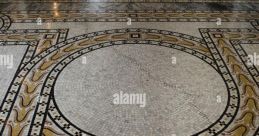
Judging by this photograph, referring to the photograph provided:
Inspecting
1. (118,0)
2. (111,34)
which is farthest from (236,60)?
(118,0)

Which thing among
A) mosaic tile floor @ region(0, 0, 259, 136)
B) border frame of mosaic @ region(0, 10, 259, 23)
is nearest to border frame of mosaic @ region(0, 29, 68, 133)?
mosaic tile floor @ region(0, 0, 259, 136)

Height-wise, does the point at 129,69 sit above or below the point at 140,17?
below

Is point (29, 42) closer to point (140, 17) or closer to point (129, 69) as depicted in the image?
point (129, 69)

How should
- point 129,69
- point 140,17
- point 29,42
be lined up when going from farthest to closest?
point 140,17, point 29,42, point 129,69

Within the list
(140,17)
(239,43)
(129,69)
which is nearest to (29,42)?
(129,69)

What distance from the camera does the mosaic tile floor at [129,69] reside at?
2.16m

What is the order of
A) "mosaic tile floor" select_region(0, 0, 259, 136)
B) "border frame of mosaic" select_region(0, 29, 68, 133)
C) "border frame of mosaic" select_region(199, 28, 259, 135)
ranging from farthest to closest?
"border frame of mosaic" select_region(0, 29, 68, 133) → "border frame of mosaic" select_region(199, 28, 259, 135) → "mosaic tile floor" select_region(0, 0, 259, 136)

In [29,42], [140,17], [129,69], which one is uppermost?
[140,17]

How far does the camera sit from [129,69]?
276 centimetres

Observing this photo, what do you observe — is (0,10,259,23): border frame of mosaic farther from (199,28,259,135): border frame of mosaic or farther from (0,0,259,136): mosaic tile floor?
(199,28,259,135): border frame of mosaic

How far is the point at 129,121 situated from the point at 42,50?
1282mm

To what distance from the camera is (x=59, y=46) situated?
10.2 feet

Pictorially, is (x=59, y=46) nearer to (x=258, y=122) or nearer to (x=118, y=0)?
(x=118, y=0)

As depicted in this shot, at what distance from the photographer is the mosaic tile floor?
2.16 metres
